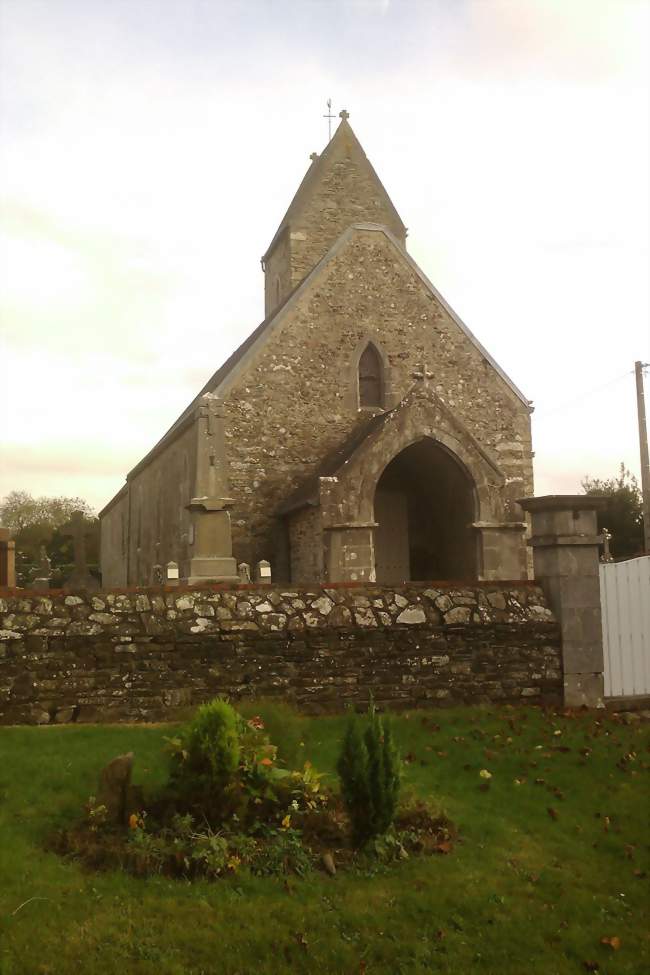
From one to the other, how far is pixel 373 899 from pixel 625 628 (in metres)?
5.78

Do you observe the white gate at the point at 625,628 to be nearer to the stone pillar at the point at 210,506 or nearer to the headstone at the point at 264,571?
the headstone at the point at 264,571

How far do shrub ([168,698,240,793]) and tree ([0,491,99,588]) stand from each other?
77.5ft

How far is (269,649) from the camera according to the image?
Result: 28.1 ft

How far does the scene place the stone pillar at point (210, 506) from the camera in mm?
15102

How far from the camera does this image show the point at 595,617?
9.54 meters

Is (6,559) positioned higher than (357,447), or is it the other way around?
(357,447)

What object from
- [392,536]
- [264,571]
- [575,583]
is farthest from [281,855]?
[392,536]

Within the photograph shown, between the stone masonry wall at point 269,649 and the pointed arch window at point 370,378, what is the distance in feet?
30.3

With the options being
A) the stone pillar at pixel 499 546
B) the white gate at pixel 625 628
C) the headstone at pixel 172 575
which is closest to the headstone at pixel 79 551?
the headstone at pixel 172 575

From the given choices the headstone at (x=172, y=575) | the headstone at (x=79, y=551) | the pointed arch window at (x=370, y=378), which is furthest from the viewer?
the headstone at (x=79, y=551)

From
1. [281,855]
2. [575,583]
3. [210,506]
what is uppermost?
[210,506]

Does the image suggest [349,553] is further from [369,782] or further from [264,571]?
[369,782]

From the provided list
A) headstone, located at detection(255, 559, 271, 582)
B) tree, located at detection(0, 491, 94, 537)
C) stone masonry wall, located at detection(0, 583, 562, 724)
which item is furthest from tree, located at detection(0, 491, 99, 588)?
stone masonry wall, located at detection(0, 583, 562, 724)

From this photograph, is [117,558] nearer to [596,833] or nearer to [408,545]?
[408,545]
